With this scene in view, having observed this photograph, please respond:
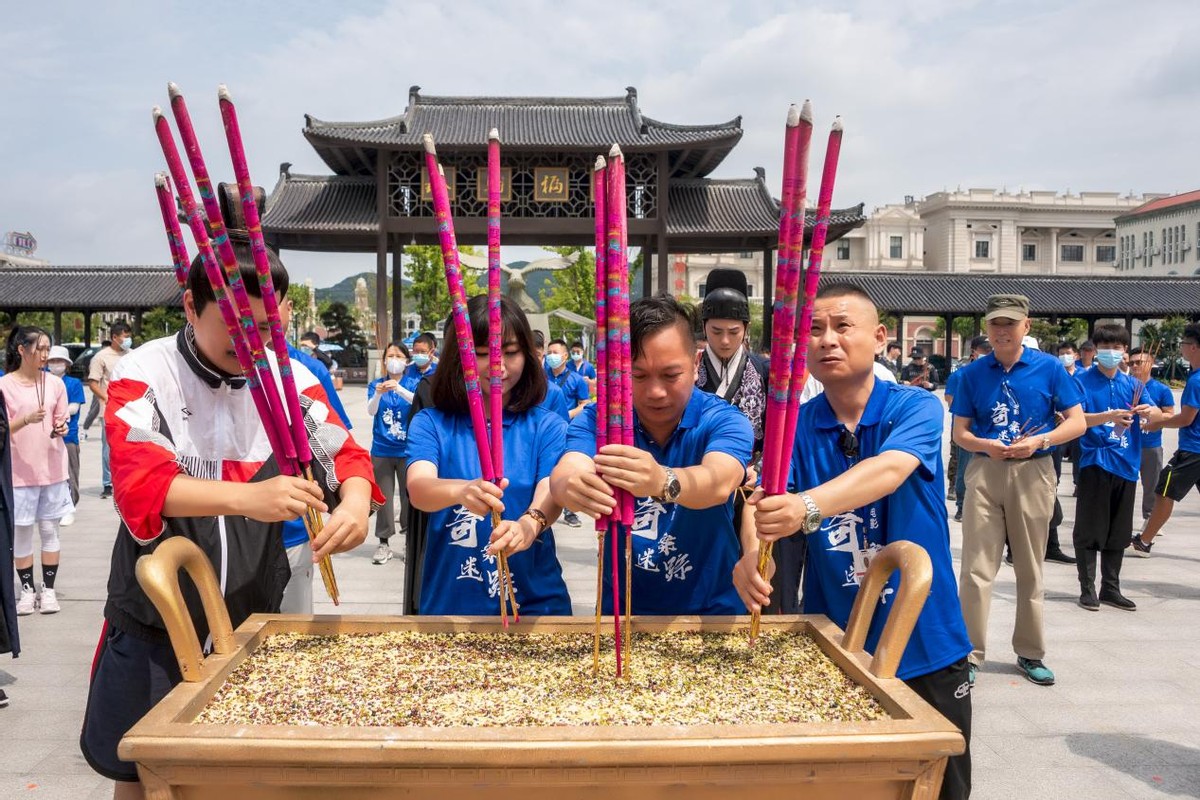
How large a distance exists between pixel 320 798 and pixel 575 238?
19429mm

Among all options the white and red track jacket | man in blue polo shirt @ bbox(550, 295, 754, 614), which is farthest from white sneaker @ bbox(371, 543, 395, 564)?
man in blue polo shirt @ bbox(550, 295, 754, 614)

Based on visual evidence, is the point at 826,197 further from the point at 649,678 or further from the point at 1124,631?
the point at 1124,631

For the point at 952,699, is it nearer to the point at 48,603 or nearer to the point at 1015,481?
the point at 1015,481

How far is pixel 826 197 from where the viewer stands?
4.56 feet

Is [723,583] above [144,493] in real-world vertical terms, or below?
below

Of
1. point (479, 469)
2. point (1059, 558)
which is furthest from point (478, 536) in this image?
point (1059, 558)

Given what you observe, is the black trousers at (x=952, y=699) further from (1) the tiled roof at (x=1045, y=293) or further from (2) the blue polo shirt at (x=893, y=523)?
(1) the tiled roof at (x=1045, y=293)

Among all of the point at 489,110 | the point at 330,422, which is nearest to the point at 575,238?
the point at 489,110

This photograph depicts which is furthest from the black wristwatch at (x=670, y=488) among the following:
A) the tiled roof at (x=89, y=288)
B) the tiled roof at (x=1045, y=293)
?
the tiled roof at (x=1045, y=293)

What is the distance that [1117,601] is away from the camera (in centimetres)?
511

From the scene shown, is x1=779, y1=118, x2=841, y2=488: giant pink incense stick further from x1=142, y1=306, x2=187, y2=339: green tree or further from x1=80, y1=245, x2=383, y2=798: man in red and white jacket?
x1=142, y1=306, x2=187, y2=339: green tree

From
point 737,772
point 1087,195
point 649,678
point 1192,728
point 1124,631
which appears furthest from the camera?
point 1087,195

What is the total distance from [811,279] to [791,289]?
0.07m

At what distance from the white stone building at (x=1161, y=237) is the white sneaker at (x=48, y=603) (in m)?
57.3
